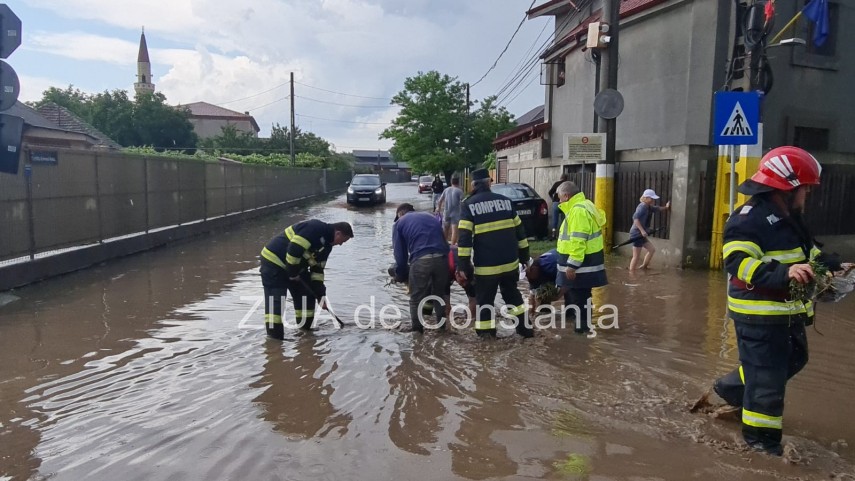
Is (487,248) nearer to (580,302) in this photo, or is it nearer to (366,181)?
(580,302)

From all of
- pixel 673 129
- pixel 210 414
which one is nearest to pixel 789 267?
pixel 210 414

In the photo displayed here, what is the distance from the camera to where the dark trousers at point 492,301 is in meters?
5.96

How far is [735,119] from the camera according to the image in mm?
7520

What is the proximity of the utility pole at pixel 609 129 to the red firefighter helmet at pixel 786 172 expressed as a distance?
813 cm

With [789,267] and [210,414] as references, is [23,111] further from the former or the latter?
[789,267]

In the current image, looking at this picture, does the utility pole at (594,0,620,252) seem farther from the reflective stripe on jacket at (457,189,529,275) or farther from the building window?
the reflective stripe on jacket at (457,189,529,275)

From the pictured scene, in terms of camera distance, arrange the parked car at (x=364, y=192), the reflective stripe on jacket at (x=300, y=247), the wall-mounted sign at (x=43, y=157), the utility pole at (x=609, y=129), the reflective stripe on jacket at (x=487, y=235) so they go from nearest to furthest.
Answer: the reflective stripe on jacket at (x=487, y=235), the reflective stripe on jacket at (x=300, y=247), the wall-mounted sign at (x=43, y=157), the utility pole at (x=609, y=129), the parked car at (x=364, y=192)

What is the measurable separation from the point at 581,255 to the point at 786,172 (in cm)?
276

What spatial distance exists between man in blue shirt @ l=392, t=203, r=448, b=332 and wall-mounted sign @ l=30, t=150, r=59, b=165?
633 centimetres

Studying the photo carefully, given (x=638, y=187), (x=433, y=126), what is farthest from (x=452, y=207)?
(x=433, y=126)

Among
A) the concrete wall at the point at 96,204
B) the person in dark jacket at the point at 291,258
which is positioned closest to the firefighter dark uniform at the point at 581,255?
the person in dark jacket at the point at 291,258

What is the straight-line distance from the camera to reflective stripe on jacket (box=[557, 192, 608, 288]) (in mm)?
6070

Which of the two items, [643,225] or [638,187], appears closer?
[643,225]

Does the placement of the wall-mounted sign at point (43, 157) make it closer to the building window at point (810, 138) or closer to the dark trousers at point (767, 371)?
the dark trousers at point (767, 371)
